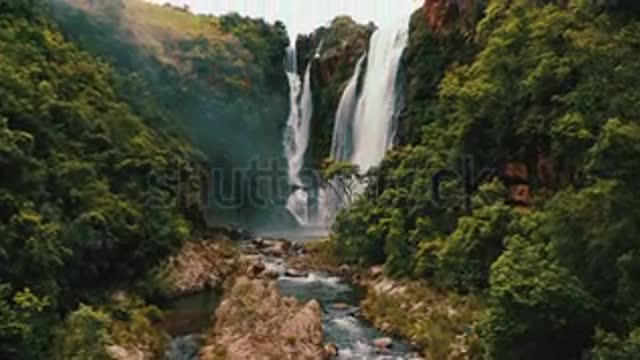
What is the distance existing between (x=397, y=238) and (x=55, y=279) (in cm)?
1535

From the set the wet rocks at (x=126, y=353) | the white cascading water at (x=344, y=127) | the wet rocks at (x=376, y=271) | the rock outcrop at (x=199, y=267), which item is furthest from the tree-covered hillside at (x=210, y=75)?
the wet rocks at (x=126, y=353)

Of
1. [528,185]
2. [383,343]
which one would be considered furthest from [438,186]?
[383,343]

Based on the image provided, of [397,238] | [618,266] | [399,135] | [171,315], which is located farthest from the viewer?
[399,135]

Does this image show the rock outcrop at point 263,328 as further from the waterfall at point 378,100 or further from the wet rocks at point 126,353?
the waterfall at point 378,100

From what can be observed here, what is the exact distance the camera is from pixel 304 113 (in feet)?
208

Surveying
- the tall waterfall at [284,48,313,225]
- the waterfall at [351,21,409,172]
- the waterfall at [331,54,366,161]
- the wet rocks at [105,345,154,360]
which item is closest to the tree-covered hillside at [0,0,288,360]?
the wet rocks at [105,345,154,360]

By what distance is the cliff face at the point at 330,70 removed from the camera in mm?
58281

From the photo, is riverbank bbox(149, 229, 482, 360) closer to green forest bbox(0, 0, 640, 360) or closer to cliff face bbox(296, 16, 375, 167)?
green forest bbox(0, 0, 640, 360)

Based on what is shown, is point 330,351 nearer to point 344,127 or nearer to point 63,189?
point 63,189

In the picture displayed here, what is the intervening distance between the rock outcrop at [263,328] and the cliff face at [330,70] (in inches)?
1355

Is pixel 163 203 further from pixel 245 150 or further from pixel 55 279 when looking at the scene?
pixel 245 150

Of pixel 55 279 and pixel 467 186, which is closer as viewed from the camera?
pixel 55 279

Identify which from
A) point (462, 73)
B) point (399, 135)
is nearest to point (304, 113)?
point (399, 135)

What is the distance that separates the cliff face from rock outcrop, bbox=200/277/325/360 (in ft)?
113
